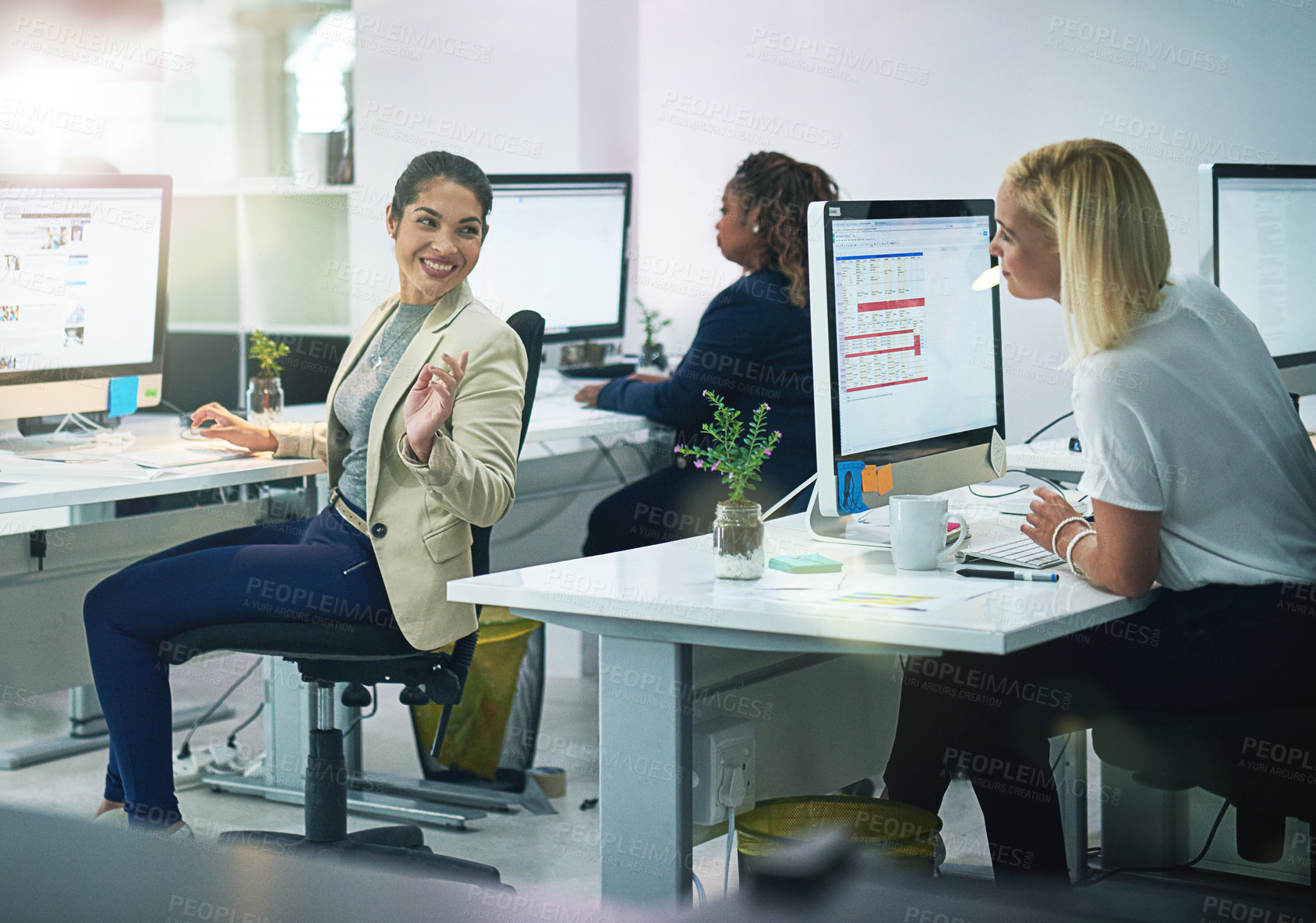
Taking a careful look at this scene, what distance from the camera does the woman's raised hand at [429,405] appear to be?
1.72 m

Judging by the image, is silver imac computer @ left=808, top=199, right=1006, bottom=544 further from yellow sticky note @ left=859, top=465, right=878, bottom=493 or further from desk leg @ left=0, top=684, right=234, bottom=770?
desk leg @ left=0, top=684, right=234, bottom=770

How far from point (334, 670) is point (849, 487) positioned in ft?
2.73

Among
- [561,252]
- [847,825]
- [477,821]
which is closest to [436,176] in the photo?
[847,825]

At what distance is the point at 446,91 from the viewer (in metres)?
4.05

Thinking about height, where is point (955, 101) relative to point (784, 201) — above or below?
above

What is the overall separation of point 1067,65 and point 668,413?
1.45m

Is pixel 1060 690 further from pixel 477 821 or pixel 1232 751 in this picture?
pixel 477 821

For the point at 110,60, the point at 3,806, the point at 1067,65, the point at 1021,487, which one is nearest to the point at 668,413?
the point at 1021,487

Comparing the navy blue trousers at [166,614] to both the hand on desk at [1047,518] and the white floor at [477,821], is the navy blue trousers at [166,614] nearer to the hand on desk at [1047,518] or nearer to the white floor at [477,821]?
the white floor at [477,821]

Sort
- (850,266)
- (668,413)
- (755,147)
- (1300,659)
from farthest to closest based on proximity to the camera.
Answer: (755,147) < (668,413) < (850,266) < (1300,659)

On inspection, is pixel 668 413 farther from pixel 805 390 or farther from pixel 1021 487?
pixel 1021 487

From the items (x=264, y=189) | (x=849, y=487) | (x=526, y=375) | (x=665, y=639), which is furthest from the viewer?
(x=264, y=189)

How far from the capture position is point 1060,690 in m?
1.67

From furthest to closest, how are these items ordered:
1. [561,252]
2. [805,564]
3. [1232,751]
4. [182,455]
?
[561,252], [182,455], [805,564], [1232,751]
